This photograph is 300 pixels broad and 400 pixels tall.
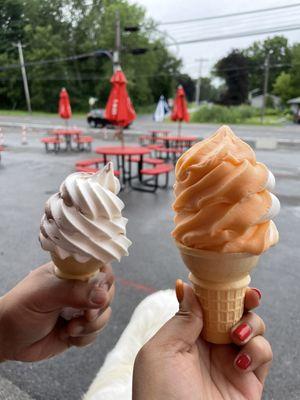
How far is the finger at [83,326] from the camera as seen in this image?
1.77 meters

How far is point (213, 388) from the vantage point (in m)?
1.32

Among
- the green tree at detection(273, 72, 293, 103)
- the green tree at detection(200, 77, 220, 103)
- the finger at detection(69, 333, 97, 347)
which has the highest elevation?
the green tree at detection(200, 77, 220, 103)

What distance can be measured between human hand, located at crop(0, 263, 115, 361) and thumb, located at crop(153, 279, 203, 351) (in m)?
0.36

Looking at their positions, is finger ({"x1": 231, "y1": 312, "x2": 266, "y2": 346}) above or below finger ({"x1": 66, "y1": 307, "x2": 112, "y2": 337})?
above

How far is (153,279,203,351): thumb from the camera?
1256 mm

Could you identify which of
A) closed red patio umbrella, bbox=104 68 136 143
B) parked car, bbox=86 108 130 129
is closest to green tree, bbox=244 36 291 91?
parked car, bbox=86 108 130 129

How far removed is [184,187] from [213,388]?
2.59ft

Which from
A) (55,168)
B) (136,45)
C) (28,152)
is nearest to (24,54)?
(136,45)

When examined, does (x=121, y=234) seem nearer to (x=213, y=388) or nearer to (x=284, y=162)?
(x=213, y=388)

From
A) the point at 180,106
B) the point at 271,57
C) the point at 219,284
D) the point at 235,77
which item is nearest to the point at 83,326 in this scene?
the point at 219,284

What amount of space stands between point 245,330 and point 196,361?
9.0 inches

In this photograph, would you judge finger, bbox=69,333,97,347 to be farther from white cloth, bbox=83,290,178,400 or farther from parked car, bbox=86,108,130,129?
parked car, bbox=86,108,130,129

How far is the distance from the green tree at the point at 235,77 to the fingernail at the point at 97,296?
200ft

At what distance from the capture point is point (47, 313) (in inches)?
65.8
